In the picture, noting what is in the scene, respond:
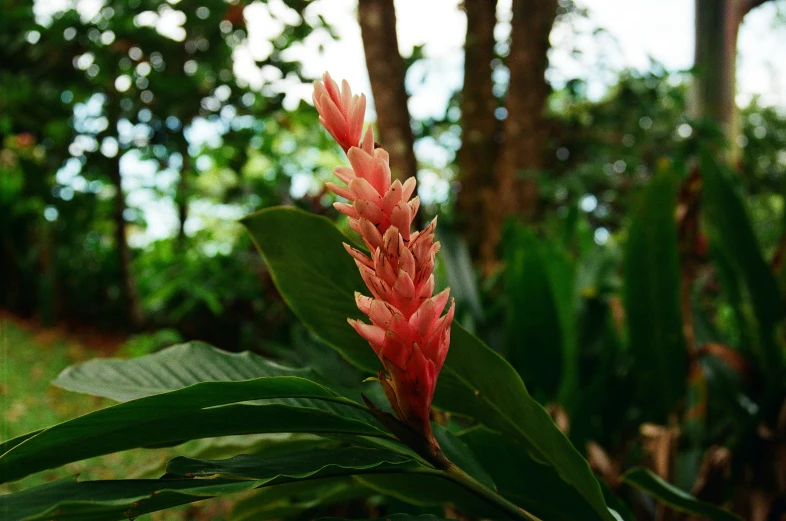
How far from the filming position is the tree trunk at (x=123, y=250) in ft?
8.40

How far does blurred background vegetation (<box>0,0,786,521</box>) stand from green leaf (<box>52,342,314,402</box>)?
0.54ft

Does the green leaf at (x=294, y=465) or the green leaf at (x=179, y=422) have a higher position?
the green leaf at (x=179, y=422)

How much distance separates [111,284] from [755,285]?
153 inches

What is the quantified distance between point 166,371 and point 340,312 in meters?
0.14

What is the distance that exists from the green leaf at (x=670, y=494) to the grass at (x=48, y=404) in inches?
18.6

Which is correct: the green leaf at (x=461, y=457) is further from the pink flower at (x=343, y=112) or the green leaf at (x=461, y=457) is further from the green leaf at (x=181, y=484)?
the pink flower at (x=343, y=112)

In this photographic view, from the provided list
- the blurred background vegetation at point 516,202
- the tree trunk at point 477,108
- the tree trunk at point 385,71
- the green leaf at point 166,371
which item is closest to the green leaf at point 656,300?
the blurred background vegetation at point 516,202

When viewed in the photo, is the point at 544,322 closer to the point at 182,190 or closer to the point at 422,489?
the point at 422,489

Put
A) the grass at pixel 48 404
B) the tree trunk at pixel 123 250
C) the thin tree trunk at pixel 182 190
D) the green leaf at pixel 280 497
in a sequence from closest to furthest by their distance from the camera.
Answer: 1. the green leaf at pixel 280 497
2. the grass at pixel 48 404
3. the thin tree trunk at pixel 182 190
4. the tree trunk at pixel 123 250

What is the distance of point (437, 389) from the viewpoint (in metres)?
0.48

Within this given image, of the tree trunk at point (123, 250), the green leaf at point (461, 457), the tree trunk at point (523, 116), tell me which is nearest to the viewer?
the green leaf at point (461, 457)

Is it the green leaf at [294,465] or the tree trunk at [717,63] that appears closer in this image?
the green leaf at [294,465]

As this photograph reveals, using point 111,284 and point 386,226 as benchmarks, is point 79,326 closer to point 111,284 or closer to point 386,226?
point 111,284

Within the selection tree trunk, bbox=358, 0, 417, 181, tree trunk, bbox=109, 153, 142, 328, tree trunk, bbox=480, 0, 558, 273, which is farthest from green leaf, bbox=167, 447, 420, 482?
tree trunk, bbox=109, 153, 142, 328
